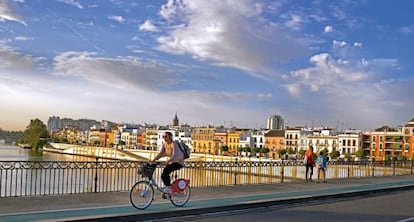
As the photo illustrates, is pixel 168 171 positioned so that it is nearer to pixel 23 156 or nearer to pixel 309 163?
pixel 309 163

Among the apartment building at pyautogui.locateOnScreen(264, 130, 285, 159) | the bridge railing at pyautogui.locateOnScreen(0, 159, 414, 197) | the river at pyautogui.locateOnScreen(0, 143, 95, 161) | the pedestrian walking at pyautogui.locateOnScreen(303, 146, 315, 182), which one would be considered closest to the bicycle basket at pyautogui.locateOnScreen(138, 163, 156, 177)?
the bridge railing at pyautogui.locateOnScreen(0, 159, 414, 197)

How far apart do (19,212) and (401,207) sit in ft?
35.8

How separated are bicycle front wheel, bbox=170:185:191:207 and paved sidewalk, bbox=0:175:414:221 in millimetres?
158

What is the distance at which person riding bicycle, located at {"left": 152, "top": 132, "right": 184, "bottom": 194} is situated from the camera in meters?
12.7

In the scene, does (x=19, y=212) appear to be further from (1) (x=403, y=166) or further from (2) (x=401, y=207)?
(1) (x=403, y=166)

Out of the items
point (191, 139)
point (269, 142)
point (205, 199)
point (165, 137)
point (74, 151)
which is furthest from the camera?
point (191, 139)

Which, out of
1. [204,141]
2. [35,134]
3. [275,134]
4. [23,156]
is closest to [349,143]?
[275,134]

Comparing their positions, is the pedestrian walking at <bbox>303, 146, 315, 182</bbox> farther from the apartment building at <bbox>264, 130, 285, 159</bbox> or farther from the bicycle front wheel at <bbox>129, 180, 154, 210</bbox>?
the apartment building at <bbox>264, 130, 285, 159</bbox>

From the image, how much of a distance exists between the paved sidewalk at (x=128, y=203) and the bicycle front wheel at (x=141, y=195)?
0.16 m

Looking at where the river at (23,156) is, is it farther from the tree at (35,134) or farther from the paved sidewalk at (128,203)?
the paved sidewalk at (128,203)

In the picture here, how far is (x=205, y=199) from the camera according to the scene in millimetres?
14477

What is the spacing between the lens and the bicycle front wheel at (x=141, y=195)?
39.2ft

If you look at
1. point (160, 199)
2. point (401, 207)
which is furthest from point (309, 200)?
point (160, 199)

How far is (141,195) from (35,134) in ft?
416
